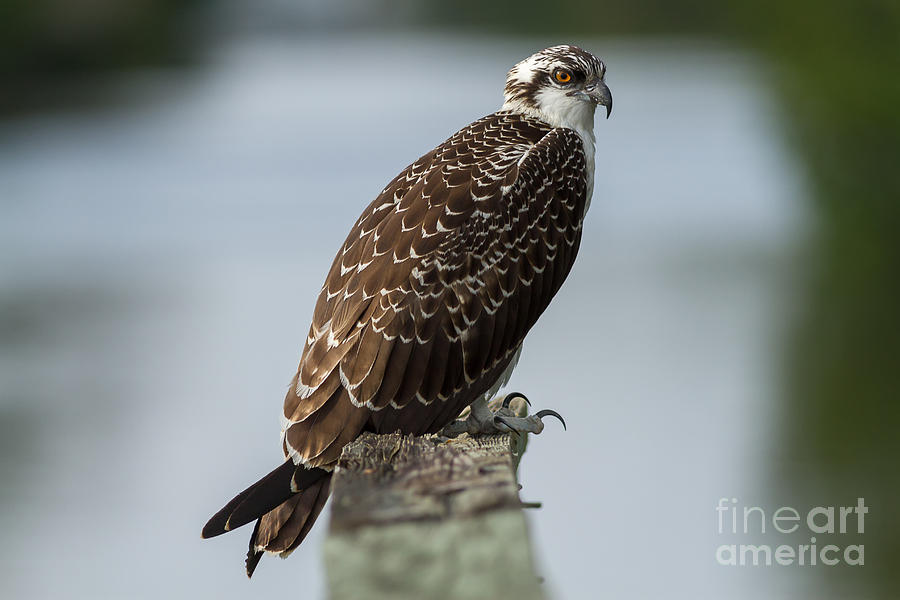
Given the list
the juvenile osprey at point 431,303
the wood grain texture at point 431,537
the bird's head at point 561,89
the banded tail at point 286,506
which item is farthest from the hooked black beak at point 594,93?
the wood grain texture at point 431,537

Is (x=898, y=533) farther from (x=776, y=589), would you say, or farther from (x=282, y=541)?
(x=282, y=541)

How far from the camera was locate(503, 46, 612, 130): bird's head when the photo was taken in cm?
536

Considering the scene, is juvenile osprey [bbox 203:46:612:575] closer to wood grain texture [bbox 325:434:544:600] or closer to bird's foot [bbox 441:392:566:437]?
bird's foot [bbox 441:392:566:437]

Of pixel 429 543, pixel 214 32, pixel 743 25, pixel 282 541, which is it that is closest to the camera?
pixel 429 543

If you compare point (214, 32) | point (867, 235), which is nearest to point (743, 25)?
point (867, 235)

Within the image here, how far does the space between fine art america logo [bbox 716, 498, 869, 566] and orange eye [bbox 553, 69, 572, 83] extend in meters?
5.82

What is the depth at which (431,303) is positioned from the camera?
170 inches

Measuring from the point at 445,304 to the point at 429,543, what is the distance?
1929mm

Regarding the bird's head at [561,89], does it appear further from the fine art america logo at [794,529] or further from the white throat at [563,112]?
the fine art america logo at [794,529]

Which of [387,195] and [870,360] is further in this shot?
[870,360]

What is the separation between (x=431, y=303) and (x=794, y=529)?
297 inches

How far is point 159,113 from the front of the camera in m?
38.2

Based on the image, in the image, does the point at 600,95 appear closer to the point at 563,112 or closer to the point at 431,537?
the point at 563,112

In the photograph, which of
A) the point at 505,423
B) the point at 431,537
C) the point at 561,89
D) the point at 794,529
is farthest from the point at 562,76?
the point at 794,529
